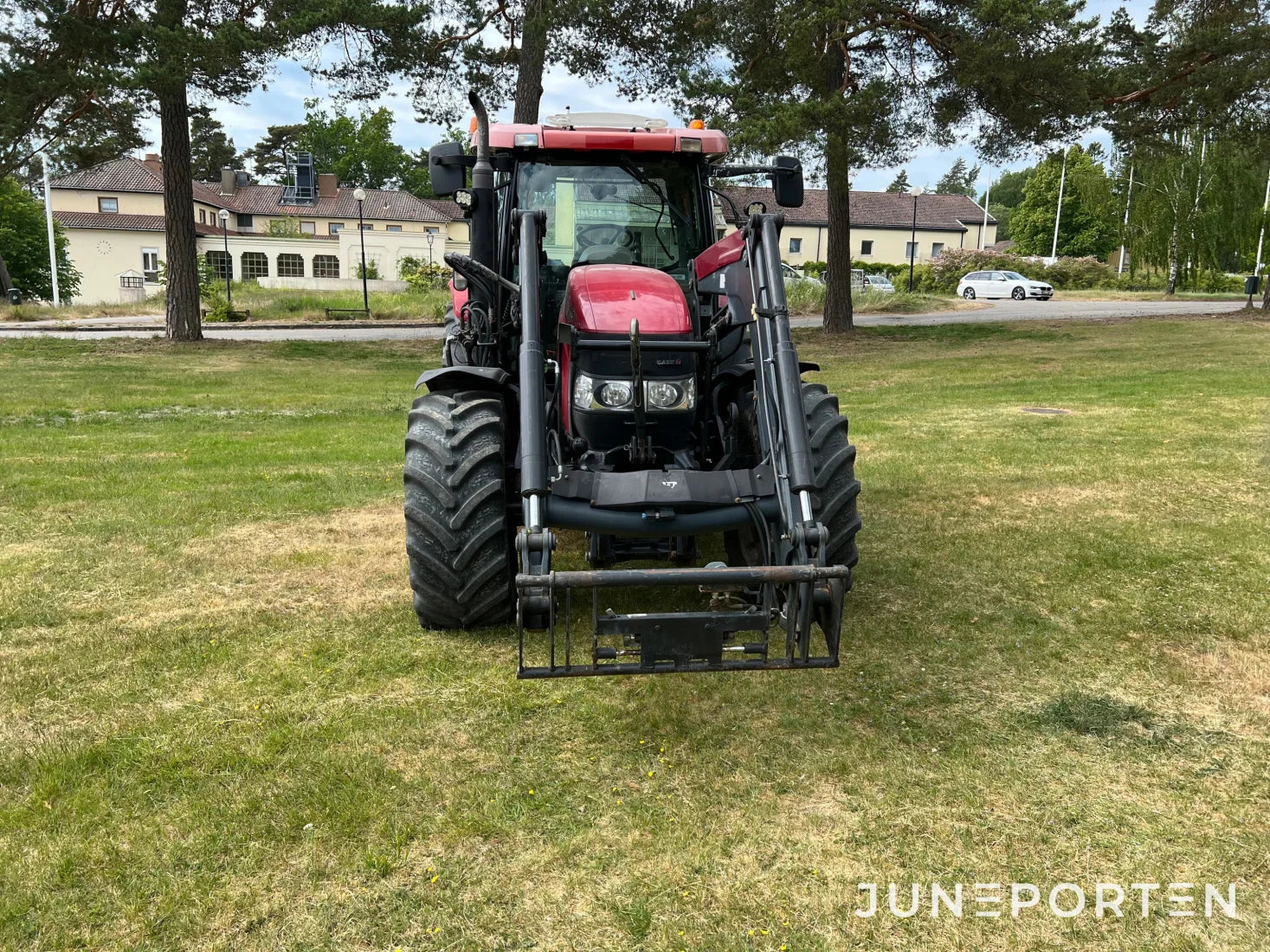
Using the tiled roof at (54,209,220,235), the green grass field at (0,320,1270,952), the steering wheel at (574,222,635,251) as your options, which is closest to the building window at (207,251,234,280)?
the tiled roof at (54,209,220,235)

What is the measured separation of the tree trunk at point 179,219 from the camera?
56.2 feet

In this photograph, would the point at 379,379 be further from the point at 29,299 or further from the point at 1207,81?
the point at 29,299

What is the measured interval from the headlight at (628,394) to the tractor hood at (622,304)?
0.21 m

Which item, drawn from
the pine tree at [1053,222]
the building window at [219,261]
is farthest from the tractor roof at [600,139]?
the pine tree at [1053,222]

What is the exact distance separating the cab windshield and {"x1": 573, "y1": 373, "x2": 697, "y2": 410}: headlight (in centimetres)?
104

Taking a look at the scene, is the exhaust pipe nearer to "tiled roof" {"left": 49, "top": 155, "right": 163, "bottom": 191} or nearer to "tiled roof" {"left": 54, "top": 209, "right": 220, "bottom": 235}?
"tiled roof" {"left": 54, "top": 209, "right": 220, "bottom": 235}

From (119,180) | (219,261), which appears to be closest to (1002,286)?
(219,261)

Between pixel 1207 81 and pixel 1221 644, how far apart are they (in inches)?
626

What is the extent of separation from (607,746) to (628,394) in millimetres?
1436

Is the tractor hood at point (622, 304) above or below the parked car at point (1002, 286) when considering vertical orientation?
below

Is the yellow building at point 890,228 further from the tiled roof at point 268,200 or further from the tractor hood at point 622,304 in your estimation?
the tractor hood at point 622,304

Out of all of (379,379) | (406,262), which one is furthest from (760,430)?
(406,262)

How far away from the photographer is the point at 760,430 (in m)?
4.12

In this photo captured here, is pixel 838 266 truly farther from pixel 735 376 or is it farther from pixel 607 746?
pixel 607 746
